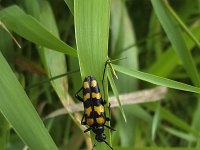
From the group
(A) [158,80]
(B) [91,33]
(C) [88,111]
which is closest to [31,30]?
(B) [91,33]

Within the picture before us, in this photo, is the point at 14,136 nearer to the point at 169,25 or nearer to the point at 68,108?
the point at 68,108

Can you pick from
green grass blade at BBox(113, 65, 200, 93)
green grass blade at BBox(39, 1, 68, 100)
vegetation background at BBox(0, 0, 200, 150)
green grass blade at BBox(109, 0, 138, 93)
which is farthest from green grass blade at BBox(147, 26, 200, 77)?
green grass blade at BBox(113, 65, 200, 93)

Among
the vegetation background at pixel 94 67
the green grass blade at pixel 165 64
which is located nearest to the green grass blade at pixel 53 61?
the vegetation background at pixel 94 67

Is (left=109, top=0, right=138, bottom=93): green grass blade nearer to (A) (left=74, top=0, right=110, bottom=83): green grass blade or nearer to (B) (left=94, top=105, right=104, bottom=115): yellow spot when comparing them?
(B) (left=94, top=105, right=104, bottom=115): yellow spot

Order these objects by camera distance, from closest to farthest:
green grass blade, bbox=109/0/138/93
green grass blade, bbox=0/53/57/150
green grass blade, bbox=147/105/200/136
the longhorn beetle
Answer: green grass blade, bbox=0/53/57/150, the longhorn beetle, green grass blade, bbox=147/105/200/136, green grass blade, bbox=109/0/138/93

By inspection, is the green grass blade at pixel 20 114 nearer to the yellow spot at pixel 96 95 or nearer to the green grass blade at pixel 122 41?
the yellow spot at pixel 96 95

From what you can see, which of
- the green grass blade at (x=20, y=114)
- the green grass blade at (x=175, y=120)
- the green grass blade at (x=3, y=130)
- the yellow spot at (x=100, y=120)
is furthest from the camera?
the green grass blade at (x=175, y=120)
